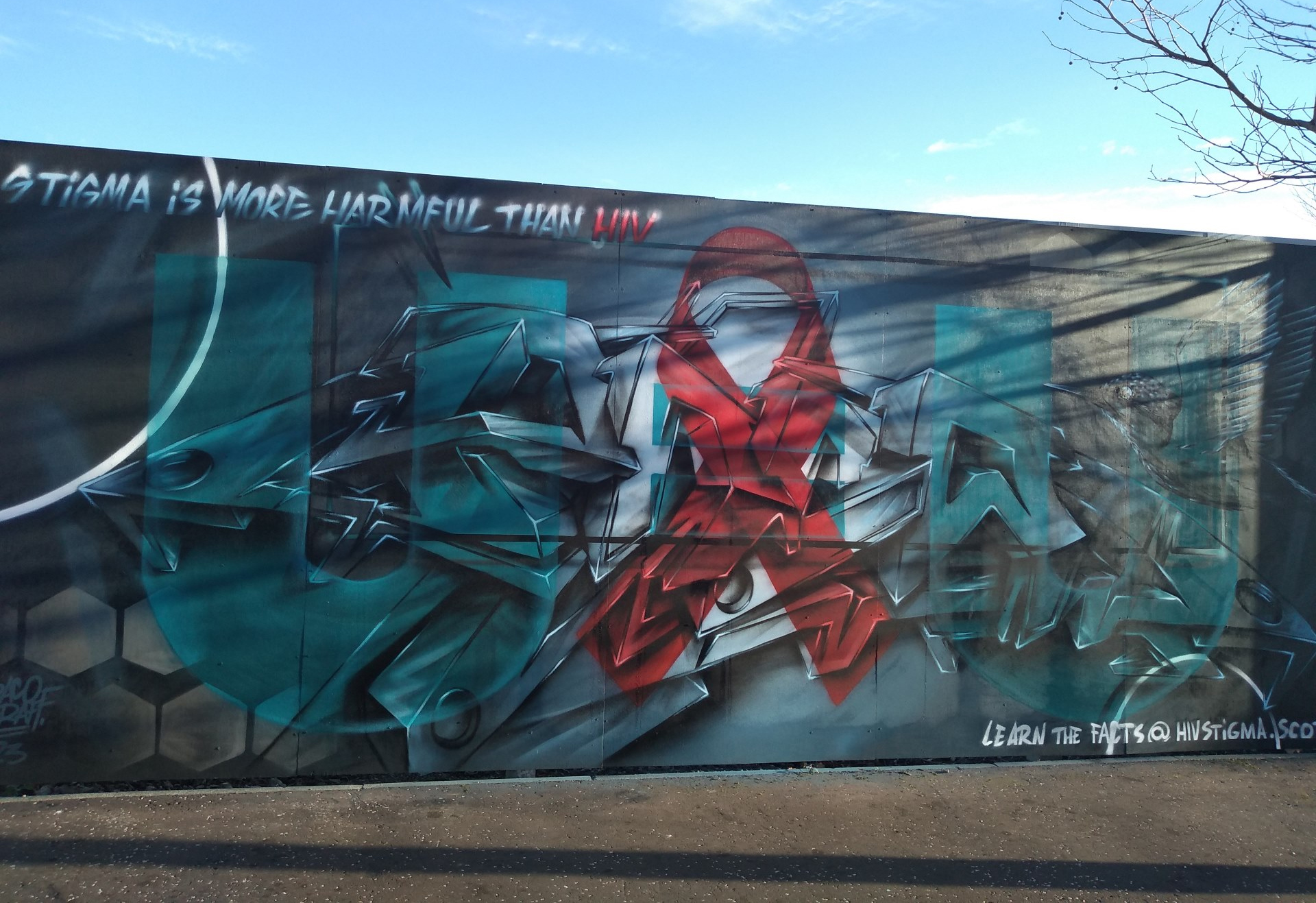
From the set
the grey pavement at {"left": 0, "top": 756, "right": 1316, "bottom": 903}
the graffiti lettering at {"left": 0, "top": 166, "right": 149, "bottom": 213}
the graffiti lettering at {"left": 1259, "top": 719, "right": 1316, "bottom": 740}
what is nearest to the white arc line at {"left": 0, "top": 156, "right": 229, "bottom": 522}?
the graffiti lettering at {"left": 0, "top": 166, "right": 149, "bottom": 213}

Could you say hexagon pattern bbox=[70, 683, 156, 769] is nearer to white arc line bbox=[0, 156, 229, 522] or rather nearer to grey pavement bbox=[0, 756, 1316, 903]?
grey pavement bbox=[0, 756, 1316, 903]

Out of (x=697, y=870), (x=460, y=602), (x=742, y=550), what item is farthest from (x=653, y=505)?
(x=697, y=870)

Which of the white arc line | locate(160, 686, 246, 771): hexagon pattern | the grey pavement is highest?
the white arc line

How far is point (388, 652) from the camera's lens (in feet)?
15.9

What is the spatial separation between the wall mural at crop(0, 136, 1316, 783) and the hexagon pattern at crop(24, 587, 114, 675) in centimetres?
2

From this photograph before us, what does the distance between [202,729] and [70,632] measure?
0.83m

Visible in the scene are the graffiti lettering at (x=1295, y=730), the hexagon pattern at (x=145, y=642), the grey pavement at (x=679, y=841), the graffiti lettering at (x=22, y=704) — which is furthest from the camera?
the graffiti lettering at (x=1295, y=730)

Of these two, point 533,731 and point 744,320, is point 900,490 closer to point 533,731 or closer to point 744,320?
point 744,320

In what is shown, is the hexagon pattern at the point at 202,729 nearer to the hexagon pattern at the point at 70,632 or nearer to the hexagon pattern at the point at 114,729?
the hexagon pattern at the point at 114,729

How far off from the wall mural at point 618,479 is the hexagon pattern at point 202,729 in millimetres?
21

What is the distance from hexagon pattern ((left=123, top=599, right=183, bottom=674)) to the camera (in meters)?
4.64

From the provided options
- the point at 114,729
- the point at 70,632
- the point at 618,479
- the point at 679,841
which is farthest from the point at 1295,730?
the point at 70,632

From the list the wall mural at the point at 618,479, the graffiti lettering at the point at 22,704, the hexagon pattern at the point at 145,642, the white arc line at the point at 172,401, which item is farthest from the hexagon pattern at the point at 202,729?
the white arc line at the point at 172,401

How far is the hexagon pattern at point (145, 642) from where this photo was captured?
4641 millimetres
